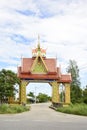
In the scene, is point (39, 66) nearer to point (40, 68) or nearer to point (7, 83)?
point (40, 68)

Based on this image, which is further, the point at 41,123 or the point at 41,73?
the point at 41,73

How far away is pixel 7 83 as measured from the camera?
58.4 m

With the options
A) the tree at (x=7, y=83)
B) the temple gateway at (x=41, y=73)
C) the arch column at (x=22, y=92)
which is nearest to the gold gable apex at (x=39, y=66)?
the temple gateway at (x=41, y=73)

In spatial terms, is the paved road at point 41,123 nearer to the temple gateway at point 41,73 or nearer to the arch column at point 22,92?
the arch column at point 22,92

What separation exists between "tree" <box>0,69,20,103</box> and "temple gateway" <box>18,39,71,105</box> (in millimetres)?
1087

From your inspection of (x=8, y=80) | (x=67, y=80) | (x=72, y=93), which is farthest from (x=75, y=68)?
(x=8, y=80)

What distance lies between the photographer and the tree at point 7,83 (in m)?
58.3

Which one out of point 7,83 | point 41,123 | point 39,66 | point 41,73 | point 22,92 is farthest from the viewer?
point 39,66

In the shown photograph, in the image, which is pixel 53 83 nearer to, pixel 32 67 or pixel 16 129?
pixel 32 67

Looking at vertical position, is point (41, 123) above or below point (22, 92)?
below

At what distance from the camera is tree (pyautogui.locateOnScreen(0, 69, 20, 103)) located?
58.3 meters

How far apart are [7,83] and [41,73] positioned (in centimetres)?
649

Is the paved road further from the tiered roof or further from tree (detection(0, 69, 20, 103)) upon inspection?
the tiered roof

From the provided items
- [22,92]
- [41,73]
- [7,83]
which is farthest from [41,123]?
[41,73]
